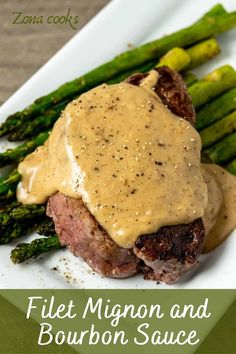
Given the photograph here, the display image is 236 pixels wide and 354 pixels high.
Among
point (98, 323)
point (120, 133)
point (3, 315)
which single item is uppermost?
point (120, 133)

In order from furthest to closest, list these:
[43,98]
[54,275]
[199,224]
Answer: [43,98] < [54,275] < [199,224]

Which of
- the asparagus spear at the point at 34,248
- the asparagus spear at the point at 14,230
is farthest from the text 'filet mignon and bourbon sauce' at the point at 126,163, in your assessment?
the asparagus spear at the point at 34,248

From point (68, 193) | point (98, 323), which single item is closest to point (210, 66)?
point (68, 193)

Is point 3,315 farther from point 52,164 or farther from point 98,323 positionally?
point 52,164

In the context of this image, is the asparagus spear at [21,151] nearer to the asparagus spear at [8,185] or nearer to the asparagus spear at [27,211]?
the asparagus spear at [8,185]

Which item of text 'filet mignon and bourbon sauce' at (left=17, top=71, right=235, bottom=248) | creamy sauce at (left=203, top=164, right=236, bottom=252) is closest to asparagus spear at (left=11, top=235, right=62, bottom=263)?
text 'filet mignon and bourbon sauce' at (left=17, top=71, right=235, bottom=248)

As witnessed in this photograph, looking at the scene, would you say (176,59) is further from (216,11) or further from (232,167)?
(232,167)

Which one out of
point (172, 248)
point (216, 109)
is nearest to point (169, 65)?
point (216, 109)
